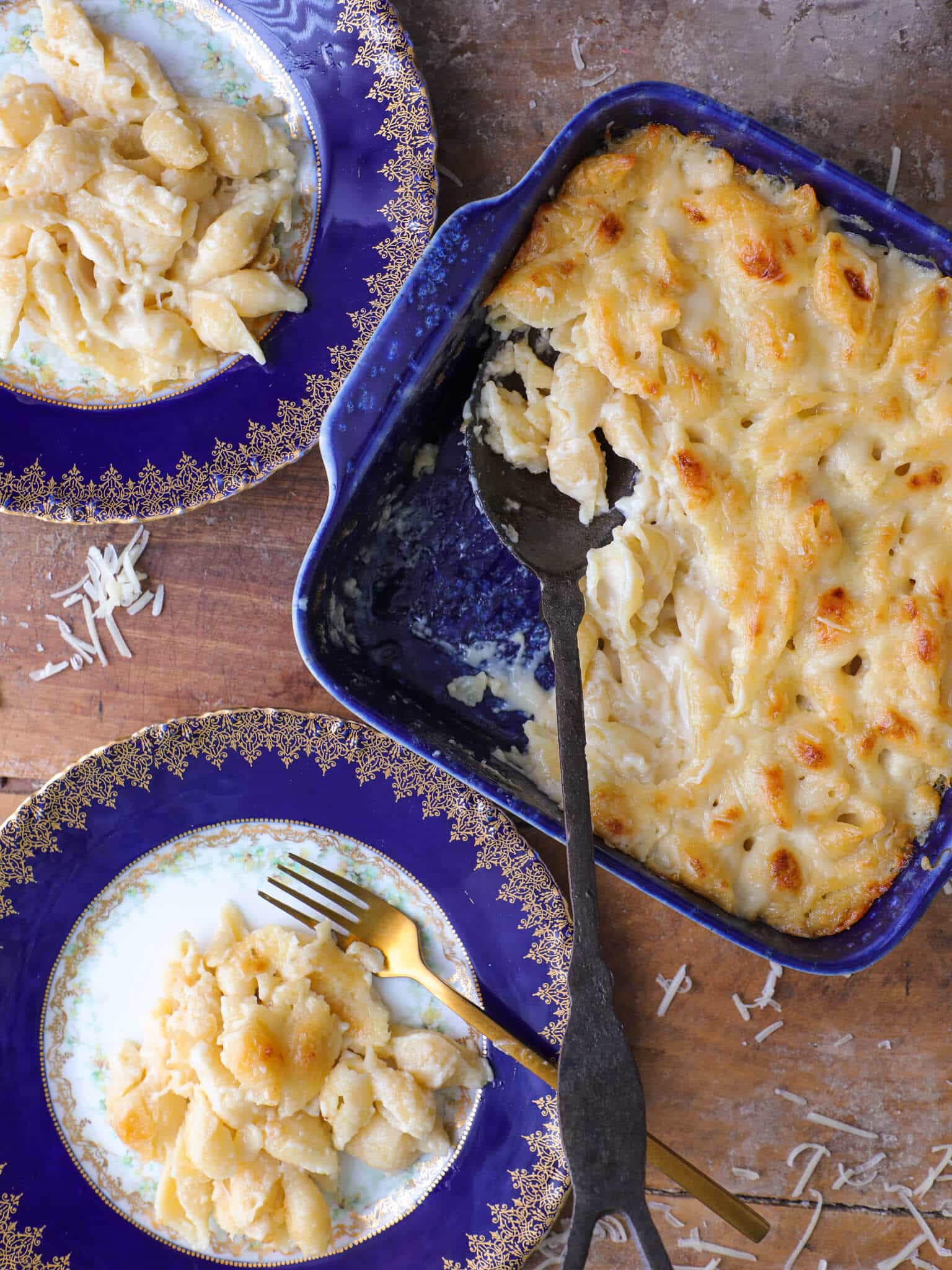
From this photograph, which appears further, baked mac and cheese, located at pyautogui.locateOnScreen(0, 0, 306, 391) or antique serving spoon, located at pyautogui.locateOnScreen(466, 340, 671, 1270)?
baked mac and cheese, located at pyautogui.locateOnScreen(0, 0, 306, 391)

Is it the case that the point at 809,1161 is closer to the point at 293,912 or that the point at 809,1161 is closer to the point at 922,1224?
the point at 922,1224

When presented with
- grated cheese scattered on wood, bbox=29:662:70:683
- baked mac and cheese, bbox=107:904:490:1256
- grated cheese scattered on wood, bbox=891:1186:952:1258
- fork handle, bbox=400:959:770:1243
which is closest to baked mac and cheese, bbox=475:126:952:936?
fork handle, bbox=400:959:770:1243

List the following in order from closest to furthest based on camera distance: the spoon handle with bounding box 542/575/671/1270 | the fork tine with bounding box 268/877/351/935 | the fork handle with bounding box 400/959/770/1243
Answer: the spoon handle with bounding box 542/575/671/1270 → the fork handle with bounding box 400/959/770/1243 → the fork tine with bounding box 268/877/351/935

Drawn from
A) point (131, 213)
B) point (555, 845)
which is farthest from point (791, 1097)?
point (131, 213)

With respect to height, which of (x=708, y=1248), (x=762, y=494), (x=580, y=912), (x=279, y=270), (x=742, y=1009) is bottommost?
(x=708, y=1248)

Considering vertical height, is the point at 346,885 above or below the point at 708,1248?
above

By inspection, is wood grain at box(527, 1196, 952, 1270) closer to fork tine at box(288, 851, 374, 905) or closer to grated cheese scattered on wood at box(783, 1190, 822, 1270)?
grated cheese scattered on wood at box(783, 1190, 822, 1270)

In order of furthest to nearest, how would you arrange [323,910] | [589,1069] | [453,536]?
[323,910], [453,536], [589,1069]
